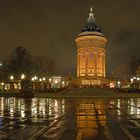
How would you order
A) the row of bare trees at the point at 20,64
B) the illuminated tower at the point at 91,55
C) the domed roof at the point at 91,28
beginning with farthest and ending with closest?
the domed roof at the point at 91,28 → the illuminated tower at the point at 91,55 → the row of bare trees at the point at 20,64

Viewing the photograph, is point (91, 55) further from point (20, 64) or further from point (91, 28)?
point (20, 64)

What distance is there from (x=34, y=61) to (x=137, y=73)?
35.9 m

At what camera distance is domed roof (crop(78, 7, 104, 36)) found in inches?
5797

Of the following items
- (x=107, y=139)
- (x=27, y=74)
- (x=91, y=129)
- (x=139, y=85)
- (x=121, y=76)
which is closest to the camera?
(x=107, y=139)

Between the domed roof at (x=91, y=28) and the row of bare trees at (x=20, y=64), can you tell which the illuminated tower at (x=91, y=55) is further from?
the row of bare trees at (x=20, y=64)

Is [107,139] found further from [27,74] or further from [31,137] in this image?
[27,74]

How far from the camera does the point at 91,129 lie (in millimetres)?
16578

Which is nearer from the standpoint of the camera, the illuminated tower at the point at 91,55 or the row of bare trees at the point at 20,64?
the row of bare trees at the point at 20,64

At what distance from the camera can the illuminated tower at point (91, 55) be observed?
142 meters

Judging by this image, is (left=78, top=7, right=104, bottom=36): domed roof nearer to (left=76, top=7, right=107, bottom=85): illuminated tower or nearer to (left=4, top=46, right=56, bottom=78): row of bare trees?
(left=76, top=7, right=107, bottom=85): illuminated tower

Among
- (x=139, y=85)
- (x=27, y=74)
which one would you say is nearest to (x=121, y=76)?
(x=139, y=85)

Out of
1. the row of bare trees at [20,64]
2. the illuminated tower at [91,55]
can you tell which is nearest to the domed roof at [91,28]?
the illuminated tower at [91,55]

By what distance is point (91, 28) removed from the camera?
15138 centimetres

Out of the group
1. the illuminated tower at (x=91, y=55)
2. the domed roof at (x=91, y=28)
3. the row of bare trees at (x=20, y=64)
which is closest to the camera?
the row of bare trees at (x=20, y=64)
